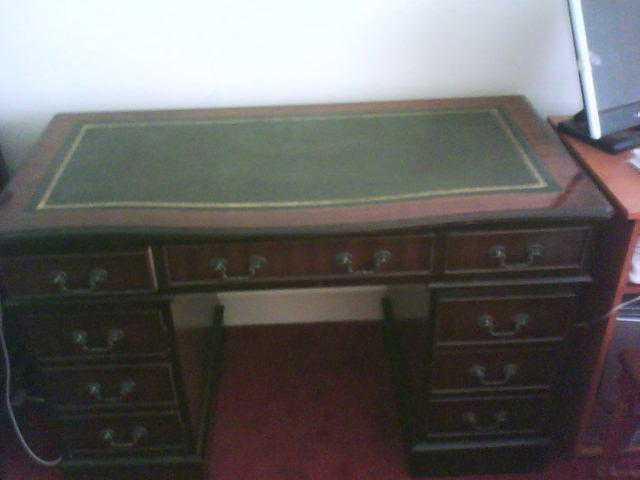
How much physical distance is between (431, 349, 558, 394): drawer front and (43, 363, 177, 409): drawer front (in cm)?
59

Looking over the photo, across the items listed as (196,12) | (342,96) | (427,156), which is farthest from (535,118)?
(196,12)

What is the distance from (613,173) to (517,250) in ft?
0.93

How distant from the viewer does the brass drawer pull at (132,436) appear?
1.54 metres

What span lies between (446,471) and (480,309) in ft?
1.61

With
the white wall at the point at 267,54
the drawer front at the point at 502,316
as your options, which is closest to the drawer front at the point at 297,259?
the drawer front at the point at 502,316

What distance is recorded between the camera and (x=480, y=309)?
140 cm

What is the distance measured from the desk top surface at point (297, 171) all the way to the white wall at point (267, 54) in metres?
0.07

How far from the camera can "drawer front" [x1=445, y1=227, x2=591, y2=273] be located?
4.25ft

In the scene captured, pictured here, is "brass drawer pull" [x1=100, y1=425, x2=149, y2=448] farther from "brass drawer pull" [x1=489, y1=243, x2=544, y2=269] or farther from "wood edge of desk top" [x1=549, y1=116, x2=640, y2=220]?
"wood edge of desk top" [x1=549, y1=116, x2=640, y2=220]

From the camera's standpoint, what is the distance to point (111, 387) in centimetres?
148

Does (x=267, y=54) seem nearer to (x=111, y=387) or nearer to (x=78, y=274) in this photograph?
(x=78, y=274)

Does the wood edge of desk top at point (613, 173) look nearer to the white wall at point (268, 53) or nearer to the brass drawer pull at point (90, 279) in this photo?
the white wall at point (268, 53)

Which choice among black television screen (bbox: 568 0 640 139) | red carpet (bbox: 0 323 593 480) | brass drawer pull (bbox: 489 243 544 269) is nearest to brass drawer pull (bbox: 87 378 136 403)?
red carpet (bbox: 0 323 593 480)

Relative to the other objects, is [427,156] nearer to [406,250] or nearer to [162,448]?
[406,250]
